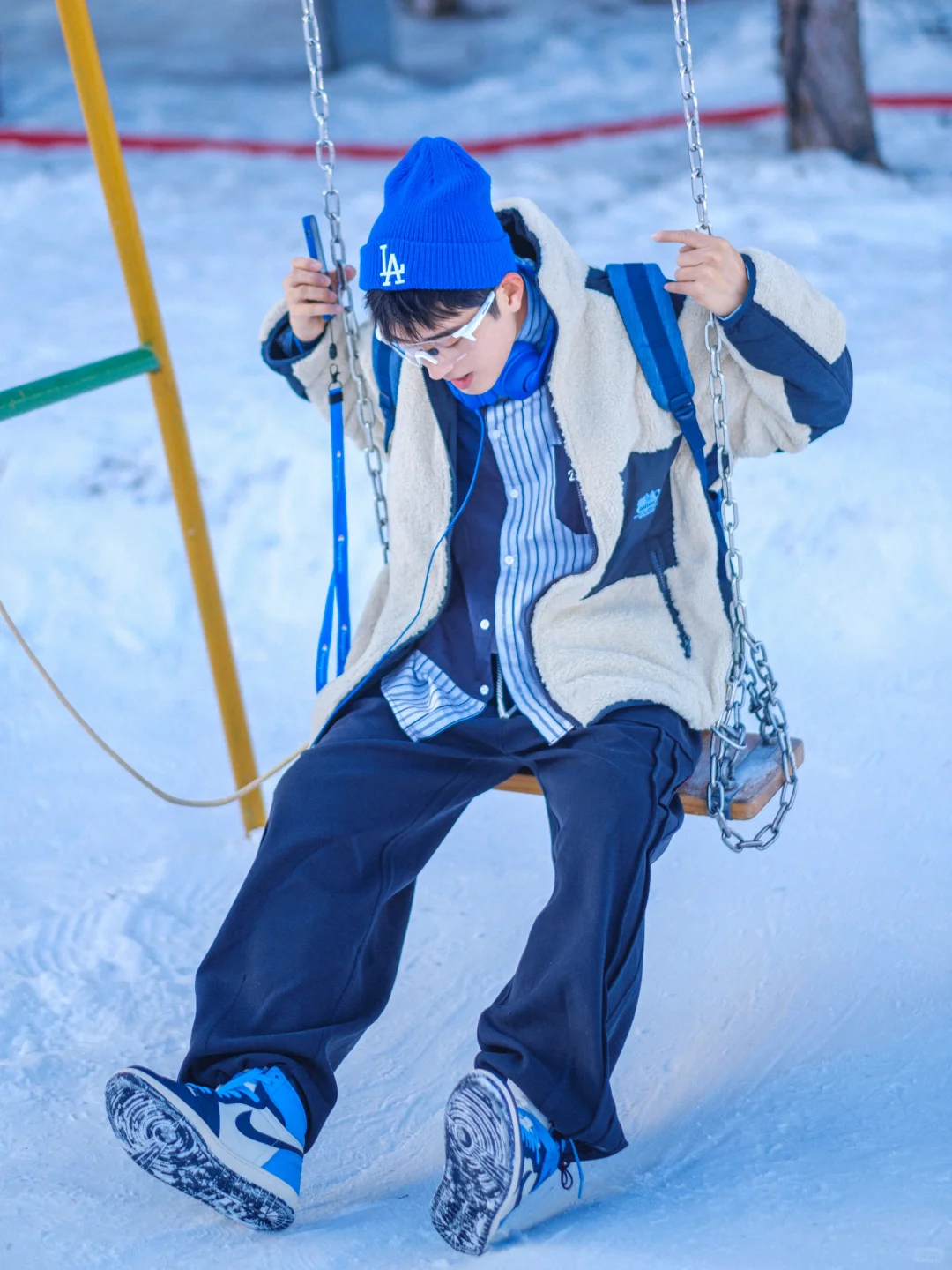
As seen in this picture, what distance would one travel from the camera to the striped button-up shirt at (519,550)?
1.94 meters

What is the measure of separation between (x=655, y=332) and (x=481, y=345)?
0.26m

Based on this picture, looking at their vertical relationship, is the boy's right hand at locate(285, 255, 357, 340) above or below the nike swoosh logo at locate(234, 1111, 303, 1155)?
above

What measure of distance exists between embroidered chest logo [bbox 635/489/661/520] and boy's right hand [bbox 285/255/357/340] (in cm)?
58

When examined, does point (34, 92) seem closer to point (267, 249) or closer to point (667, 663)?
point (267, 249)

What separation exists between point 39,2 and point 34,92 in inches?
156

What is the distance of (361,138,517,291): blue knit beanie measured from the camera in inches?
69.7

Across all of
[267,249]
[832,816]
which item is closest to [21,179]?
[267,249]

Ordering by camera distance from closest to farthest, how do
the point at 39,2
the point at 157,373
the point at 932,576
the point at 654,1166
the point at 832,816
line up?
the point at 654,1166 < the point at 157,373 < the point at 832,816 < the point at 932,576 < the point at 39,2

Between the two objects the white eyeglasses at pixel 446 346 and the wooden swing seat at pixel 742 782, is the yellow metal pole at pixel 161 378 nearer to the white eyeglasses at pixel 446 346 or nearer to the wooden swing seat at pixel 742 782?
the white eyeglasses at pixel 446 346

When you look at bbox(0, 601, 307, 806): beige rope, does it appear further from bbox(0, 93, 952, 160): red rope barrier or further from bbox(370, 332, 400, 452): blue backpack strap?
bbox(0, 93, 952, 160): red rope barrier

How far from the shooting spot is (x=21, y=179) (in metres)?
6.80

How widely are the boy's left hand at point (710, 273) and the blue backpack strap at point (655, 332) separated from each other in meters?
0.09

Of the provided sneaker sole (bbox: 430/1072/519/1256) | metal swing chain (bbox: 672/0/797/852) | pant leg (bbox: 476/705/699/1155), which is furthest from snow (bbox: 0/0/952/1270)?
metal swing chain (bbox: 672/0/797/852)

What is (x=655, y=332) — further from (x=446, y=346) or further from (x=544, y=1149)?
(x=544, y=1149)
